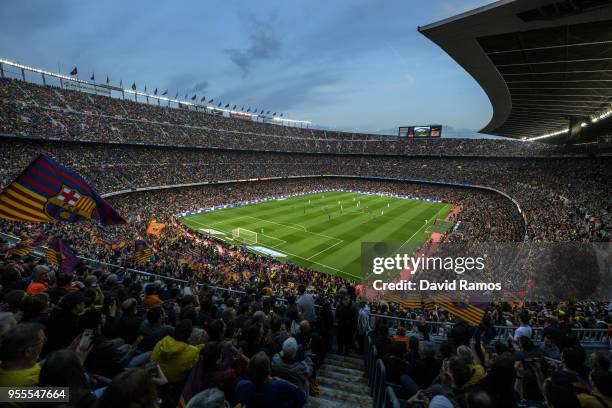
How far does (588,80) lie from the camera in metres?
14.3

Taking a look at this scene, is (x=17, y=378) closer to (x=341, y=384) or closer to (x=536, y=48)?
(x=341, y=384)

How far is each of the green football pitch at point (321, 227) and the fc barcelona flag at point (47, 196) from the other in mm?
20343

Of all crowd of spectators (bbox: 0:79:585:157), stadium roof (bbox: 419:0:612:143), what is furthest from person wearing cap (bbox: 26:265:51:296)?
crowd of spectators (bbox: 0:79:585:157)

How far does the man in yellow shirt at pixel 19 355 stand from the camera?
2.69 m

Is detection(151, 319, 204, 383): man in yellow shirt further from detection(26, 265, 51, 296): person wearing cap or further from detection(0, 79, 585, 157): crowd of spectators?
detection(0, 79, 585, 157): crowd of spectators

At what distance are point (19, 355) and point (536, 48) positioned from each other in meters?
15.5

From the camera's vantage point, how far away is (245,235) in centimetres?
3484

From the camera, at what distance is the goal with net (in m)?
33.6

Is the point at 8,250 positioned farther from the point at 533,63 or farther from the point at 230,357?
the point at 533,63

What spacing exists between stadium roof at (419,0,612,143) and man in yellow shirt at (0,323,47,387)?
1135 centimetres

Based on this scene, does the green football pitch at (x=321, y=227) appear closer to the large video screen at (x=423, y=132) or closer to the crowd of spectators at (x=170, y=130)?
the crowd of spectators at (x=170, y=130)

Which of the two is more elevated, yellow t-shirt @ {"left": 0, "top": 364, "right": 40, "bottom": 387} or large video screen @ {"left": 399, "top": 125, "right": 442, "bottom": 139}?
large video screen @ {"left": 399, "top": 125, "right": 442, "bottom": 139}

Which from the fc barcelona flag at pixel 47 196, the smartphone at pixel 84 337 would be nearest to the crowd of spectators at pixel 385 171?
the smartphone at pixel 84 337

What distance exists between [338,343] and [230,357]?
17.4 feet
